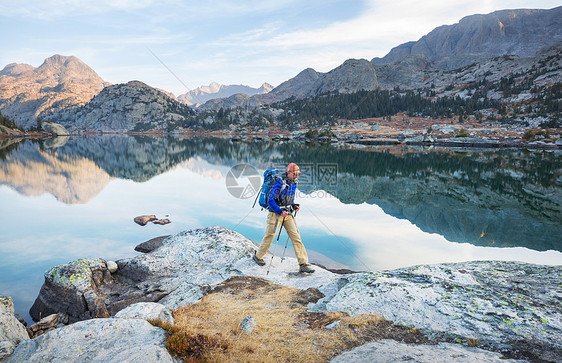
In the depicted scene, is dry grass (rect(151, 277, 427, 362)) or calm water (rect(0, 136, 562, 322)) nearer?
dry grass (rect(151, 277, 427, 362))

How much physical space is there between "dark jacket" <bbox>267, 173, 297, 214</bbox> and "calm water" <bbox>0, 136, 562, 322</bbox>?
6.16 meters

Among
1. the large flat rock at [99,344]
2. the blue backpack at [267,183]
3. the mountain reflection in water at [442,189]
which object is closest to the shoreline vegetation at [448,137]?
the mountain reflection in water at [442,189]

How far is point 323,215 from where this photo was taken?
2281 centimetres

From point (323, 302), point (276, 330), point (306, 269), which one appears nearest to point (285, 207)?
point (306, 269)

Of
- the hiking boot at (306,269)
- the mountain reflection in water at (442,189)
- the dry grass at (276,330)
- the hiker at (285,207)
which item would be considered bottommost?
the mountain reflection in water at (442,189)

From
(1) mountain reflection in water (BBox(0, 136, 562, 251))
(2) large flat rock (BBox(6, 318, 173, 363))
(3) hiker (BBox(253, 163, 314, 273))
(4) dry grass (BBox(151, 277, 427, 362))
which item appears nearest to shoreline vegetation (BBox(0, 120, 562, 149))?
(1) mountain reflection in water (BBox(0, 136, 562, 251))

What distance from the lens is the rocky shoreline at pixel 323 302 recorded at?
556cm

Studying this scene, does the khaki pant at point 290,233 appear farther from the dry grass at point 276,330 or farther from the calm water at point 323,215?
the calm water at point 323,215

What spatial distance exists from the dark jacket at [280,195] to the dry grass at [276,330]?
3.35 metres

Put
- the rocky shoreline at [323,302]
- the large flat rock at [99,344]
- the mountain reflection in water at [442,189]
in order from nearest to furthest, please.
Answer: the large flat rock at [99,344], the rocky shoreline at [323,302], the mountain reflection in water at [442,189]

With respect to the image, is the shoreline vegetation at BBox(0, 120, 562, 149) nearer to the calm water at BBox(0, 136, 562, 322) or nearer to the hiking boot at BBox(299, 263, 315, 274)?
the calm water at BBox(0, 136, 562, 322)

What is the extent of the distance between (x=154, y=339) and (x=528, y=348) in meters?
7.53

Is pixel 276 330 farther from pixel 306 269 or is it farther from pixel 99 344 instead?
pixel 306 269

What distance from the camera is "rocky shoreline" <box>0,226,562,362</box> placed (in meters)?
5.56
